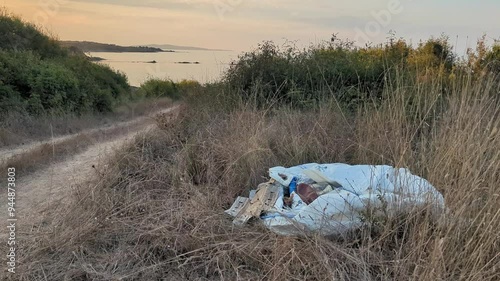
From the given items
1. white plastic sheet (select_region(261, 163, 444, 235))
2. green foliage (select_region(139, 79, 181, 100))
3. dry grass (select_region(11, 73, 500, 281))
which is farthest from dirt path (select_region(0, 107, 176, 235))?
green foliage (select_region(139, 79, 181, 100))

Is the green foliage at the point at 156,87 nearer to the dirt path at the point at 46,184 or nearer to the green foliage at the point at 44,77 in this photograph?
the green foliage at the point at 44,77

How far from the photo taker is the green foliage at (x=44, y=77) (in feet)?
38.6

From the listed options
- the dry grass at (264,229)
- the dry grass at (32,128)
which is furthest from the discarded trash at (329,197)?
the dry grass at (32,128)

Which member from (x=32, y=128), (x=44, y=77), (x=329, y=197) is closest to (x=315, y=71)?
(x=329, y=197)

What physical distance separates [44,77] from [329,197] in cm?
1319

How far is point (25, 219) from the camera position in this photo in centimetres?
336

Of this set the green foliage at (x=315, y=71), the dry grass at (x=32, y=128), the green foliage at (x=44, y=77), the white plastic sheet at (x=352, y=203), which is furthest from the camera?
the green foliage at (x=44, y=77)

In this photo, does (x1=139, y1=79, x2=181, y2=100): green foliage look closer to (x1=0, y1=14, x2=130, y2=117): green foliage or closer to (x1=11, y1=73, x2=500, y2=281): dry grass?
(x1=0, y1=14, x2=130, y2=117): green foliage

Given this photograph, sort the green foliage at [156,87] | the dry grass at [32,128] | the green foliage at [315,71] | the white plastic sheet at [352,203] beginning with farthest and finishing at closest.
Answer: the green foliage at [156,87] → the dry grass at [32,128] → the green foliage at [315,71] → the white plastic sheet at [352,203]

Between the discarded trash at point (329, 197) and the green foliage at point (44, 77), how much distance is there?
31.8 ft

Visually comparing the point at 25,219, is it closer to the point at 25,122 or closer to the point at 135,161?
the point at 135,161

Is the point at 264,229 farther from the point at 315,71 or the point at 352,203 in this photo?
the point at 315,71

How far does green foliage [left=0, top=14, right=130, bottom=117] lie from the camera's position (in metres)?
11.8

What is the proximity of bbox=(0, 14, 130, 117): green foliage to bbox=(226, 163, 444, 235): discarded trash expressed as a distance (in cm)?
969
